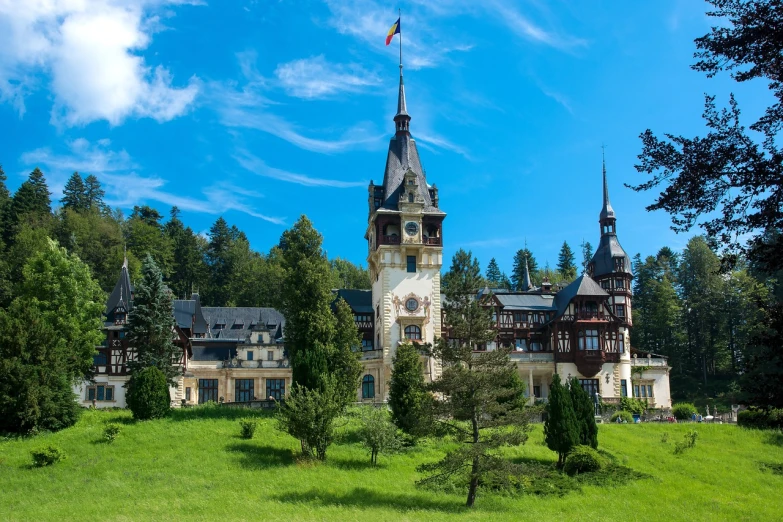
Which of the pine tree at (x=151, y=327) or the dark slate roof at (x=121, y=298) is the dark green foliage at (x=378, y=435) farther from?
the dark slate roof at (x=121, y=298)

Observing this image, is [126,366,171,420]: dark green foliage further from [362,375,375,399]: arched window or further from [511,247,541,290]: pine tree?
[511,247,541,290]: pine tree

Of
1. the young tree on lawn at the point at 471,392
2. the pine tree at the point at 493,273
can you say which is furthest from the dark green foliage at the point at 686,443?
the pine tree at the point at 493,273

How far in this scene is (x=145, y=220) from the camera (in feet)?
352

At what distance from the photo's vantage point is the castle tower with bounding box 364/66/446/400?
61625mm

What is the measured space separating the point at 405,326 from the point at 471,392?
1046 inches

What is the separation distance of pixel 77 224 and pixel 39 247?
13167mm

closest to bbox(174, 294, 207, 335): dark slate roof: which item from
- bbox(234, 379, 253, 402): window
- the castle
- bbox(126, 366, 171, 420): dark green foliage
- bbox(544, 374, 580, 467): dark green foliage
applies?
the castle

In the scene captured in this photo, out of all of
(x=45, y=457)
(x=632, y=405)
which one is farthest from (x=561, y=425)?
(x=45, y=457)

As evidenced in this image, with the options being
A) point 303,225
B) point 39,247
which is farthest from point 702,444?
point 39,247

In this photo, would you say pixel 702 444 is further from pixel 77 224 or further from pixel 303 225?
pixel 77 224

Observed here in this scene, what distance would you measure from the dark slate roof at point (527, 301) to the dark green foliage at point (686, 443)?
22293 mm

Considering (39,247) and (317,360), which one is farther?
(39,247)

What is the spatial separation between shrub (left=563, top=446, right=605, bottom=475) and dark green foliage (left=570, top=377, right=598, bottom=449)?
172 cm

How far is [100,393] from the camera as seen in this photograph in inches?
2354
